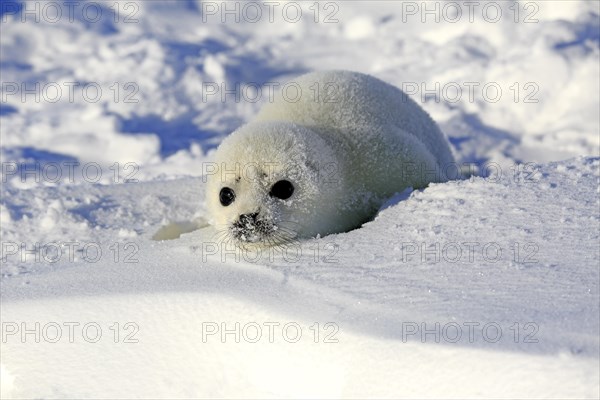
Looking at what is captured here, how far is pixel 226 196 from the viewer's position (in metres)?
3.03

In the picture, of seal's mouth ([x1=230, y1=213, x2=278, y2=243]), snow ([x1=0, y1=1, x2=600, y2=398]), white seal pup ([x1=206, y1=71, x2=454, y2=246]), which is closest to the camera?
snow ([x1=0, y1=1, x2=600, y2=398])

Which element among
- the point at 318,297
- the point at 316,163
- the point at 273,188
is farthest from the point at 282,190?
the point at 318,297

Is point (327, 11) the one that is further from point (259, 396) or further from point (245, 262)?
point (259, 396)

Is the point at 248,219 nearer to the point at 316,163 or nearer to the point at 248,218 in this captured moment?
the point at 248,218

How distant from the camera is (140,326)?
2.37 meters

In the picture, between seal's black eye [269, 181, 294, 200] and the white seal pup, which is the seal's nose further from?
seal's black eye [269, 181, 294, 200]

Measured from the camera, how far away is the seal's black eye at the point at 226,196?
3.02 m

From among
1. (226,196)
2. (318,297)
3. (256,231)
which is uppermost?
(226,196)

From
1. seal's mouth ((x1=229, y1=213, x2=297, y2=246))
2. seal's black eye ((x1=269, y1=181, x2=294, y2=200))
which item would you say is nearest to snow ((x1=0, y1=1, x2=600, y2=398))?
seal's mouth ((x1=229, y1=213, x2=297, y2=246))

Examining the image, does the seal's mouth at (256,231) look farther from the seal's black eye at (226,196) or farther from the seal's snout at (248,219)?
the seal's black eye at (226,196)

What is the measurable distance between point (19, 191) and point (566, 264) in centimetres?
270

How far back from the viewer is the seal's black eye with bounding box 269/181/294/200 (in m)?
2.97

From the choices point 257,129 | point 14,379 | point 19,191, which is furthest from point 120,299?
point 19,191

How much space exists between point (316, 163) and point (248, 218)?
13.7 inches
